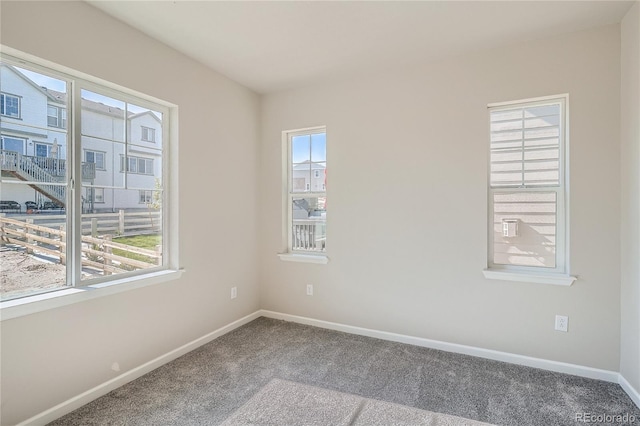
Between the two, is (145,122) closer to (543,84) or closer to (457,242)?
(457,242)

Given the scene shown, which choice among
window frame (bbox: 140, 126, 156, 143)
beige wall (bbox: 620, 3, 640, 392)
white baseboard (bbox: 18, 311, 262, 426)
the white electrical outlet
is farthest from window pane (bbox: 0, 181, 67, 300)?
beige wall (bbox: 620, 3, 640, 392)

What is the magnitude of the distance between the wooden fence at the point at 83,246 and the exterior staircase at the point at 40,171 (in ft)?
0.69

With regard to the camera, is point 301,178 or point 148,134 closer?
point 148,134

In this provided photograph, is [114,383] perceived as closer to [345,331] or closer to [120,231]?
[120,231]

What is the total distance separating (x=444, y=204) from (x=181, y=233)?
237 centimetres

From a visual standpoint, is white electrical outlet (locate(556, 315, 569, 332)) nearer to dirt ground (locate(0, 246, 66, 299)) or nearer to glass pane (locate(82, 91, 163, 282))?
glass pane (locate(82, 91, 163, 282))

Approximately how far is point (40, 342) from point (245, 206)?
2.06 meters

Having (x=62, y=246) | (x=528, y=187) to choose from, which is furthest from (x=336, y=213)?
(x=62, y=246)

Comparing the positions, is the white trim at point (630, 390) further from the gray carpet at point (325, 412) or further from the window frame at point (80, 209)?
the window frame at point (80, 209)

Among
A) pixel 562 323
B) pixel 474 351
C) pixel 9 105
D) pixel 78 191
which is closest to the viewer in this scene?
pixel 9 105

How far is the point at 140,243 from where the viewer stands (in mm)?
2572

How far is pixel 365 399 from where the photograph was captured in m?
2.12

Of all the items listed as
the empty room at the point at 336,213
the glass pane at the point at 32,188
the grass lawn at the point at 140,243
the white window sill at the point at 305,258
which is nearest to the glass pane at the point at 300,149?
the empty room at the point at 336,213

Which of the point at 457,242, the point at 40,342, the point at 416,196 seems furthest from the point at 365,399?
the point at 40,342
